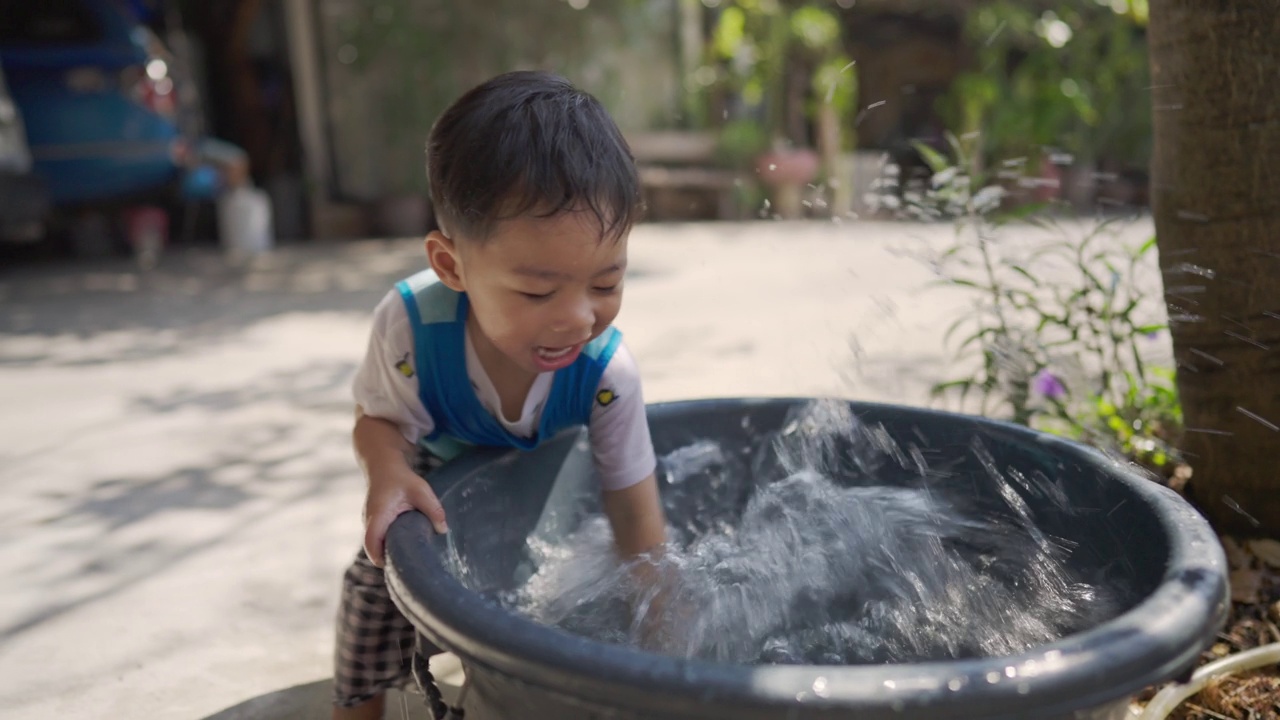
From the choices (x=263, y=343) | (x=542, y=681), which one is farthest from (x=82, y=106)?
(x=542, y=681)

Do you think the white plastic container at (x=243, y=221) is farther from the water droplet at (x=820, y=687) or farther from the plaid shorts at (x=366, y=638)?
the water droplet at (x=820, y=687)

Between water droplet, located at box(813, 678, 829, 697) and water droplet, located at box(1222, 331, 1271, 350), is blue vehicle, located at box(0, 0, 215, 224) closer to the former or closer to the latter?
water droplet, located at box(1222, 331, 1271, 350)

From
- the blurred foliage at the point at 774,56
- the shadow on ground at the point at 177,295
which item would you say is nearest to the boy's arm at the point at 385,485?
the shadow on ground at the point at 177,295

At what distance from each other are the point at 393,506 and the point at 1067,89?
26.7ft

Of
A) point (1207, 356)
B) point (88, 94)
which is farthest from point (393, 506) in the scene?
point (88, 94)

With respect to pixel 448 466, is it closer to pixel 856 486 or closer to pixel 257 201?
pixel 856 486

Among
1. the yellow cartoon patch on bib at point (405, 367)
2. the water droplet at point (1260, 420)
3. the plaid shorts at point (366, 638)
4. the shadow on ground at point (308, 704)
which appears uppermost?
the yellow cartoon patch on bib at point (405, 367)

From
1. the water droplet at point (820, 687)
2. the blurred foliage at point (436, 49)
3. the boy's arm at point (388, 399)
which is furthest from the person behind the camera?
the blurred foliage at point (436, 49)

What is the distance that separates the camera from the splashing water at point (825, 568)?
52.8 inches

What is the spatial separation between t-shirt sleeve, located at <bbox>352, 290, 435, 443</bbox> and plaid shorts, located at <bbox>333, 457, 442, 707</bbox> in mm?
197

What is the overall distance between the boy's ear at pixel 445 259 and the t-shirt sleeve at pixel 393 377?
0.11 meters

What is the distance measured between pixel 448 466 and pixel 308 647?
71cm

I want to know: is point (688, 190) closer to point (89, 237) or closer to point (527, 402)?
point (89, 237)

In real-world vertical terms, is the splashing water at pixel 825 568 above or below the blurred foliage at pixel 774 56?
below
